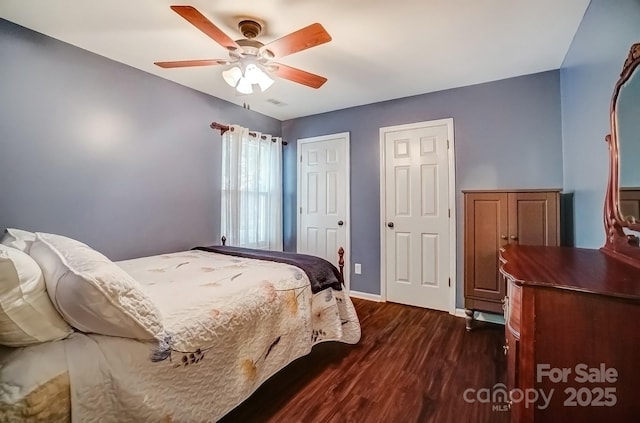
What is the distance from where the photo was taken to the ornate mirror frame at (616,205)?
121cm

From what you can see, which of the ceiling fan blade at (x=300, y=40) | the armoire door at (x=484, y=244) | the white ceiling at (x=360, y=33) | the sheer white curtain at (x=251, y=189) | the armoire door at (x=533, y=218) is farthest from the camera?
the sheer white curtain at (x=251, y=189)

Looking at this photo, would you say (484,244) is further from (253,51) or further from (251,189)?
(251,189)

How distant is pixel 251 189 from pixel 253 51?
1936mm

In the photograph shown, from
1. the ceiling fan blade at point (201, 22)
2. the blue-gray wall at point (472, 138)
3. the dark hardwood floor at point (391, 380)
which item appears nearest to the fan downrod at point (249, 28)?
the ceiling fan blade at point (201, 22)

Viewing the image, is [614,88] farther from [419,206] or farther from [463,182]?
[419,206]

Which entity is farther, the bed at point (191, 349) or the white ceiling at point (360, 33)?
the white ceiling at point (360, 33)

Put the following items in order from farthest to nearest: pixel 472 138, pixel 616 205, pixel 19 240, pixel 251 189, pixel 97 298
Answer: pixel 251 189 → pixel 472 138 → pixel 19 240 → pixel 616 205 → pixel 97 298

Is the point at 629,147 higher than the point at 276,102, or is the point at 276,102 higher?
the point at 276,102

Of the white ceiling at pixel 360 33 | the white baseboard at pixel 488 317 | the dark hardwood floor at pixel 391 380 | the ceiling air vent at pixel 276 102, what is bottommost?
the dark hardwood floor at pixel 391 380

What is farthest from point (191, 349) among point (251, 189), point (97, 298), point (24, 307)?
point (251, 189)

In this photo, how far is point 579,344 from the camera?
2.93ft

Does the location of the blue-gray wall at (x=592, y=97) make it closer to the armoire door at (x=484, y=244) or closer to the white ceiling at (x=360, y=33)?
the white ceiling at (x=360, y=33)

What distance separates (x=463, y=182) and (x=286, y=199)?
2.35 m

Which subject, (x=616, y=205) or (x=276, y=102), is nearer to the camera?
(x=616, y=205)
